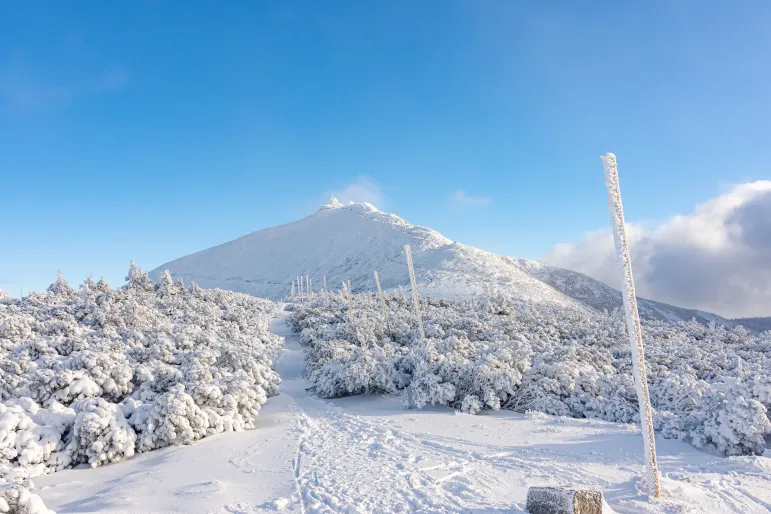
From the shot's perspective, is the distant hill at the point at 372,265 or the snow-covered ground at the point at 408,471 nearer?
the snow-covered ground at the point at 408,471

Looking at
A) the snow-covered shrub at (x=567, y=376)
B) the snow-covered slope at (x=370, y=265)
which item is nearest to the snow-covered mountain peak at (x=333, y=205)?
the snow-covered slope at (x=370, y=265)

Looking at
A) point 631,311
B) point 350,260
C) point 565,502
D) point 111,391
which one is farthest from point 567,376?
point 350,260

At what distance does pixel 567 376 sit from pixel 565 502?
6814 mm

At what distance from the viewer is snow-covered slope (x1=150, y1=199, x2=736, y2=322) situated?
46875mm

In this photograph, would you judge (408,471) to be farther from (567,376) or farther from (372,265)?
(372,265)

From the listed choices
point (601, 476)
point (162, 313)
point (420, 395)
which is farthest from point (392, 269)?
point (601, 476)

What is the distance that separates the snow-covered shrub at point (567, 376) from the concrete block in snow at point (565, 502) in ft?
14.0

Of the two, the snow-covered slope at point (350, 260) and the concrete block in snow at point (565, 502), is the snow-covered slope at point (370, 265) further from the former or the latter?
the concrete block in snow at point (565, 502)

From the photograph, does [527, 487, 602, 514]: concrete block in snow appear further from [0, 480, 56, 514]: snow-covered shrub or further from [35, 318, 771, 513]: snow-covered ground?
[0, 480, 56, 514]: snow-covered shrub

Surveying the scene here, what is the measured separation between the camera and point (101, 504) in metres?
5.57

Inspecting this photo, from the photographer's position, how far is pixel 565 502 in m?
4.36

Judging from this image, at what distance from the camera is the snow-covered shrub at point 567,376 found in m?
7.79

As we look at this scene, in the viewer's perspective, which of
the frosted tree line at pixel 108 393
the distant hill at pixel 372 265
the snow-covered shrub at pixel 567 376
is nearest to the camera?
the frosted tree line at pixel 108 393

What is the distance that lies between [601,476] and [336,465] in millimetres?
3543
